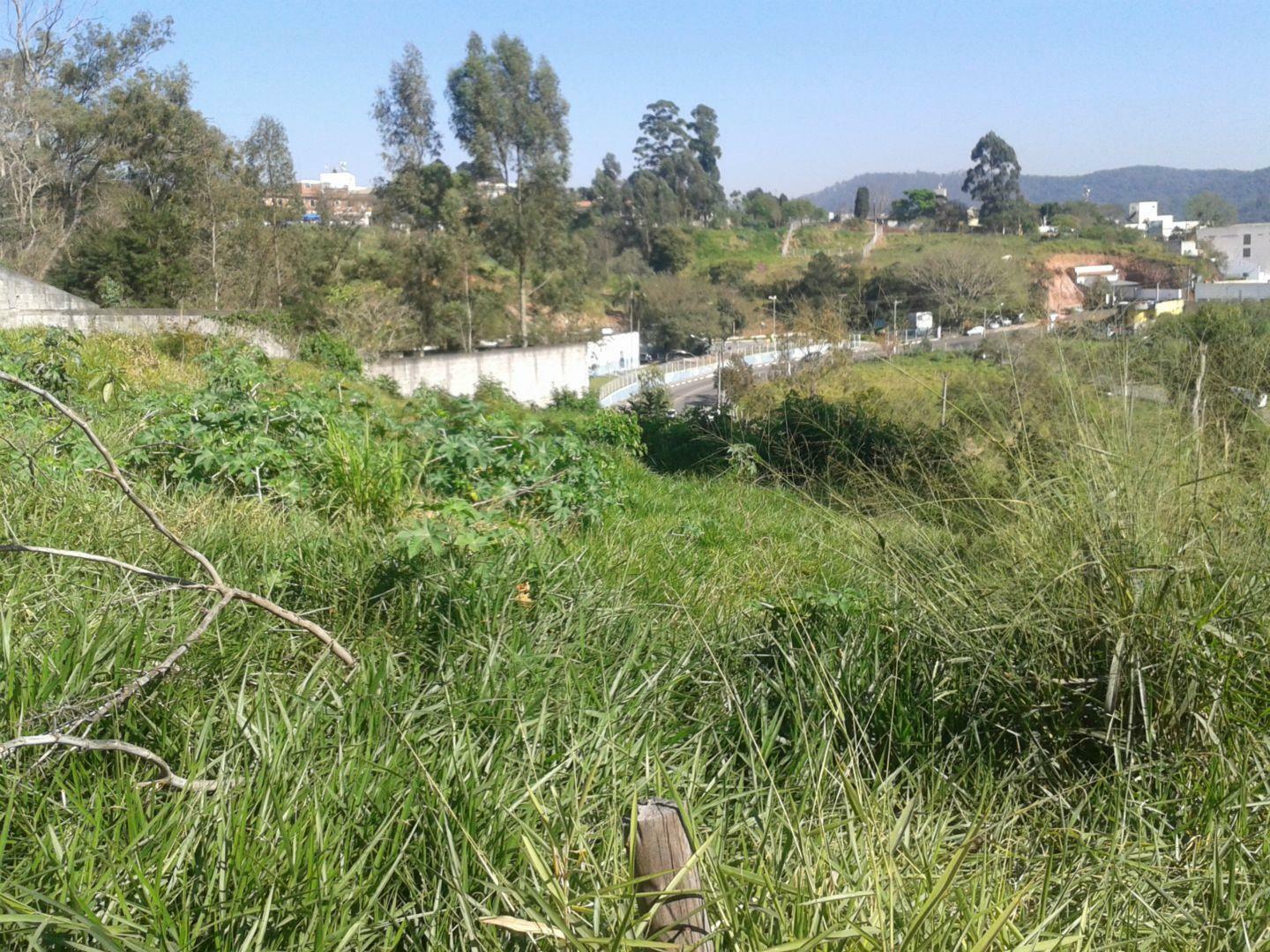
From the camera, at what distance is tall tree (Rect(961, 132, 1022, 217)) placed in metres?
64.2

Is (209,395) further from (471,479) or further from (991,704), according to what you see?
(991,704)

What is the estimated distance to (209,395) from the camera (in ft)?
19.1

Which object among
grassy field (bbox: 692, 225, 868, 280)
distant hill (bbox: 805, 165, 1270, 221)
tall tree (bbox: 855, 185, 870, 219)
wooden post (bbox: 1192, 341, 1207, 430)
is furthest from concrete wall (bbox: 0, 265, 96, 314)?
distant hill (bbox: 805, 165, 1270, 221)

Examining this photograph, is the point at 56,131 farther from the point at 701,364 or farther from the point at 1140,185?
the point at 1140,185

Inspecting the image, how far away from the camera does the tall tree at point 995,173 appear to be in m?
64.2

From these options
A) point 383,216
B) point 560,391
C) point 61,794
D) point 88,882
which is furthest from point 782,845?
point 383,216

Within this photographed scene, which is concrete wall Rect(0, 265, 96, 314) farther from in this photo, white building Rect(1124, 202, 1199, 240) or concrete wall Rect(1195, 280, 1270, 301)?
white building Rect(1124, 202, 1199, 240)

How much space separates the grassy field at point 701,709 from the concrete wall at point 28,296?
47.5 feet

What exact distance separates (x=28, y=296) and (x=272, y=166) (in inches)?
629

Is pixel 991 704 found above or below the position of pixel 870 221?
below

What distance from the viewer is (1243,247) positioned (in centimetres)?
2219

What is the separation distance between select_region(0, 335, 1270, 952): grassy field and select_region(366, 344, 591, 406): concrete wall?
17.1 metres

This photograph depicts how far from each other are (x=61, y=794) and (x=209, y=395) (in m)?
3.99

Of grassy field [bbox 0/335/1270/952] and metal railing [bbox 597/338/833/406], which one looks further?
metal railing [bbox 597/338/833/406]
